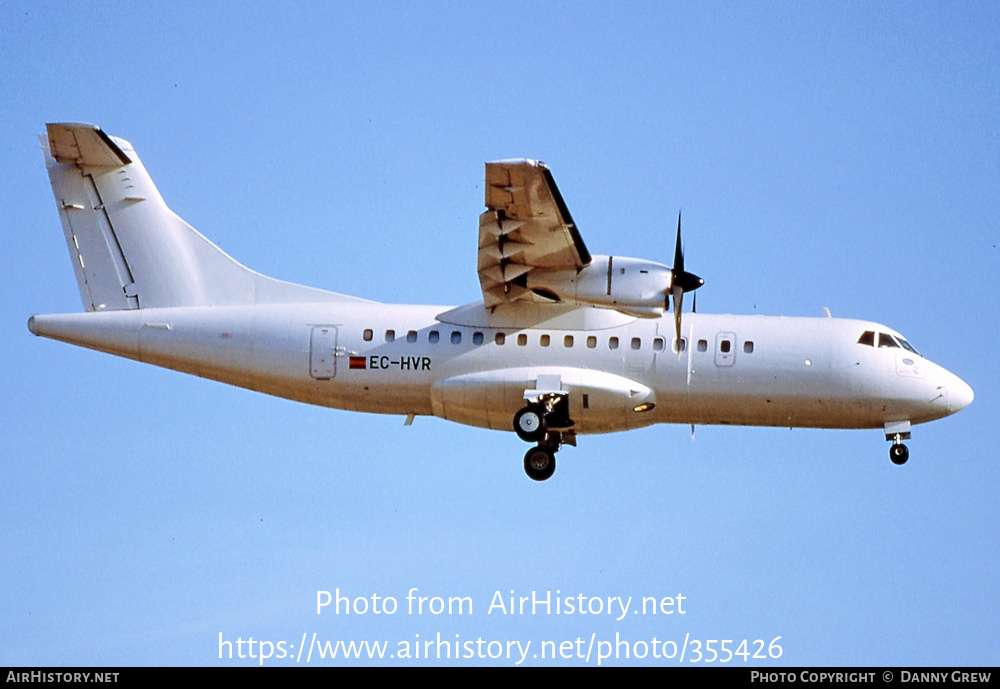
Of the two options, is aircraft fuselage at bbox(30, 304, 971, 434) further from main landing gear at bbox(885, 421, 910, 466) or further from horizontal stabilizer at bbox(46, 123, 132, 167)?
horizontal stabilizer at bbox(46, 123, 132, 167)

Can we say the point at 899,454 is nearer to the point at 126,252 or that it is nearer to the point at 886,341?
the point at 886,341

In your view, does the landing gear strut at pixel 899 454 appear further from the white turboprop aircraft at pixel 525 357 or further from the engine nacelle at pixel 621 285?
the engine nacelle at pixel 621 285

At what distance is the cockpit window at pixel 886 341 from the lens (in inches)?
1051

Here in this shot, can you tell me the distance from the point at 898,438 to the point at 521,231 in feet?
27.4

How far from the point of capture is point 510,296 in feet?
86.6

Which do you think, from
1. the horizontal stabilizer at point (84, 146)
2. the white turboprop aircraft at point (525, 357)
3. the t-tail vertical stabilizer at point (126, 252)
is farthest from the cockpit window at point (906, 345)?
the horizontal stabilizer at point (84, 146)

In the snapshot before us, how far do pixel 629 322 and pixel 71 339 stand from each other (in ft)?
35.2

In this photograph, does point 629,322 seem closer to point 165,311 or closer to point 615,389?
point 615,389

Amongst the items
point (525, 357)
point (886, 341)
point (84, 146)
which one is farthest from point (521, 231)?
point (84, 146)

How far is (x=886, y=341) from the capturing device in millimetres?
26766

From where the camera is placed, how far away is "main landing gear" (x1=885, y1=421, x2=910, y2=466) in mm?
26469

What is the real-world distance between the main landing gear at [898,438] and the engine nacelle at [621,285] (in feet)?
17.4

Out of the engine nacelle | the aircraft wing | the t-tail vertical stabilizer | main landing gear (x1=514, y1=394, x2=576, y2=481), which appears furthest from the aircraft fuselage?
the engine nacelle
